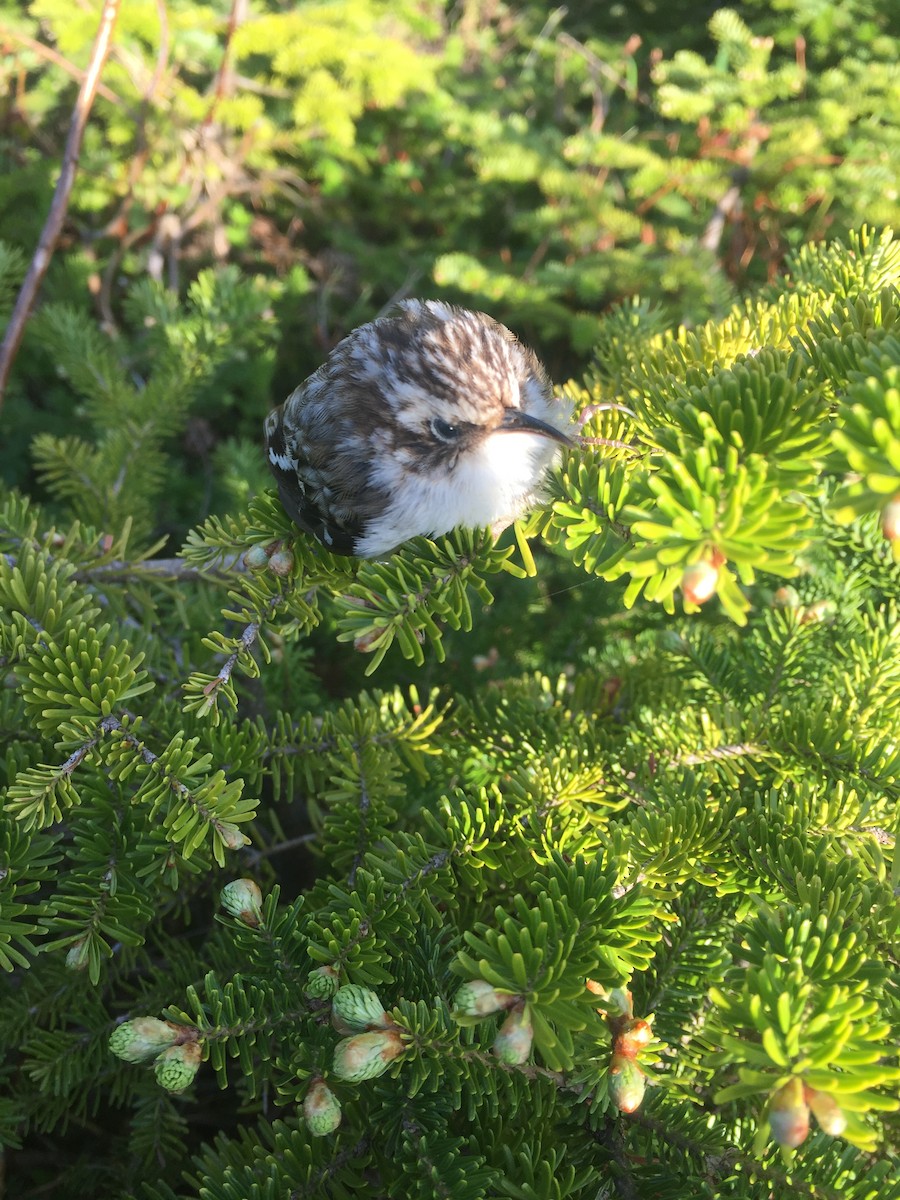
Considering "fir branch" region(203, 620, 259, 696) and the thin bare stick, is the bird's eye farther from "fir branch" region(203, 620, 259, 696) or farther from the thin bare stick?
the thin bare stick

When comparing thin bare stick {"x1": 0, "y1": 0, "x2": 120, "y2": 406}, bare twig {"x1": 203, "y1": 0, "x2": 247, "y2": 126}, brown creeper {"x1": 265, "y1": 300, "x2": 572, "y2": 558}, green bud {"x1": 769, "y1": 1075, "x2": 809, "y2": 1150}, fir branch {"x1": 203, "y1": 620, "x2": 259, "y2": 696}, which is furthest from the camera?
bare twig {"x1": 203, "y1": 0, "x2": 247, "y2": 126}

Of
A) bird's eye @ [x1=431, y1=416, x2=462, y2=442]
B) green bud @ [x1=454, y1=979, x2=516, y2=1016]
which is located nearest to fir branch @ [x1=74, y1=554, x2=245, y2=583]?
bird's eye @ [x1=431, y1=416, x2=462, y2=442]

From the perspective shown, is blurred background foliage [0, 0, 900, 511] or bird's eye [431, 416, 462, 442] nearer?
bird's eye [431, 416, 462, 442]

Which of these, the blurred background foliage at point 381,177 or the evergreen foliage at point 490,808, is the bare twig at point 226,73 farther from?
the evergreen foliage at point 490,808

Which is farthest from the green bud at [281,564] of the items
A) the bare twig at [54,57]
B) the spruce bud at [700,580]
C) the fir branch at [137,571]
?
the bare twig at [54,57]

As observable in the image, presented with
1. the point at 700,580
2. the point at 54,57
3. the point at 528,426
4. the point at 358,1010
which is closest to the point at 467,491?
the point at 528,426

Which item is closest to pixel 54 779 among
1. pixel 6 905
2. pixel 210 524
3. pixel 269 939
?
pixel 6 905

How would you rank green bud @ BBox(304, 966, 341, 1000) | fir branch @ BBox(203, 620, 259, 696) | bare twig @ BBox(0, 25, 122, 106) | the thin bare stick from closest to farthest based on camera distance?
green bud @ BBox(304, 966, 341, 1000), fir branch @ BBox(203, 620, 259, 696), the thin bare stick, bare twig @ BBox(0, 25, 122, 106)
